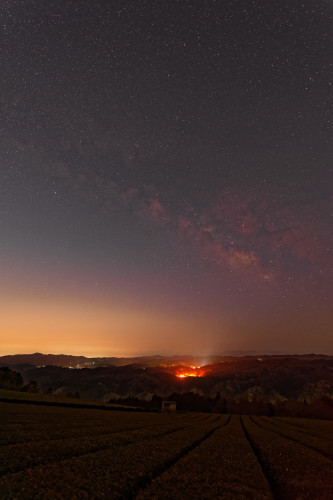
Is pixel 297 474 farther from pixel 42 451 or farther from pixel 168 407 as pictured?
pixel 168 407

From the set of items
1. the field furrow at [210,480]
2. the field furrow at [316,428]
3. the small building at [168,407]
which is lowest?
the small building at [168,407]

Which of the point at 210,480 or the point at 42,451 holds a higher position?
the point at 42,451

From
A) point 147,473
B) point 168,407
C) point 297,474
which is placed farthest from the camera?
point 168,407

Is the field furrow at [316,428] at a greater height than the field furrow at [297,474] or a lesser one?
lesser

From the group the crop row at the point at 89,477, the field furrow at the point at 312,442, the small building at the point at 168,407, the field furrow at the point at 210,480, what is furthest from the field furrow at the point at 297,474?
the small building at the point at 168,407

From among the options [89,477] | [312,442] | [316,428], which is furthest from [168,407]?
[89,477]

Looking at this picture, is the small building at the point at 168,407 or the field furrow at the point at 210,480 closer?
the field furrow at the point at 210,480

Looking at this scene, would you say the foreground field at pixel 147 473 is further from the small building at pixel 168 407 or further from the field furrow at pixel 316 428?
the small building at pixel 168 407

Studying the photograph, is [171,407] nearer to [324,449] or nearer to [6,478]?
[324,449]

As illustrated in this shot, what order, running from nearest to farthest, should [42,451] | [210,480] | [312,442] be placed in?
[210,480] → [42,451] → [312,442]

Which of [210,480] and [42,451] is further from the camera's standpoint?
[42,451]

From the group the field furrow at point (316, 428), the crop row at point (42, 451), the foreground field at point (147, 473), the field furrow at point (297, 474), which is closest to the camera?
the foreground field at point (147, 473)
